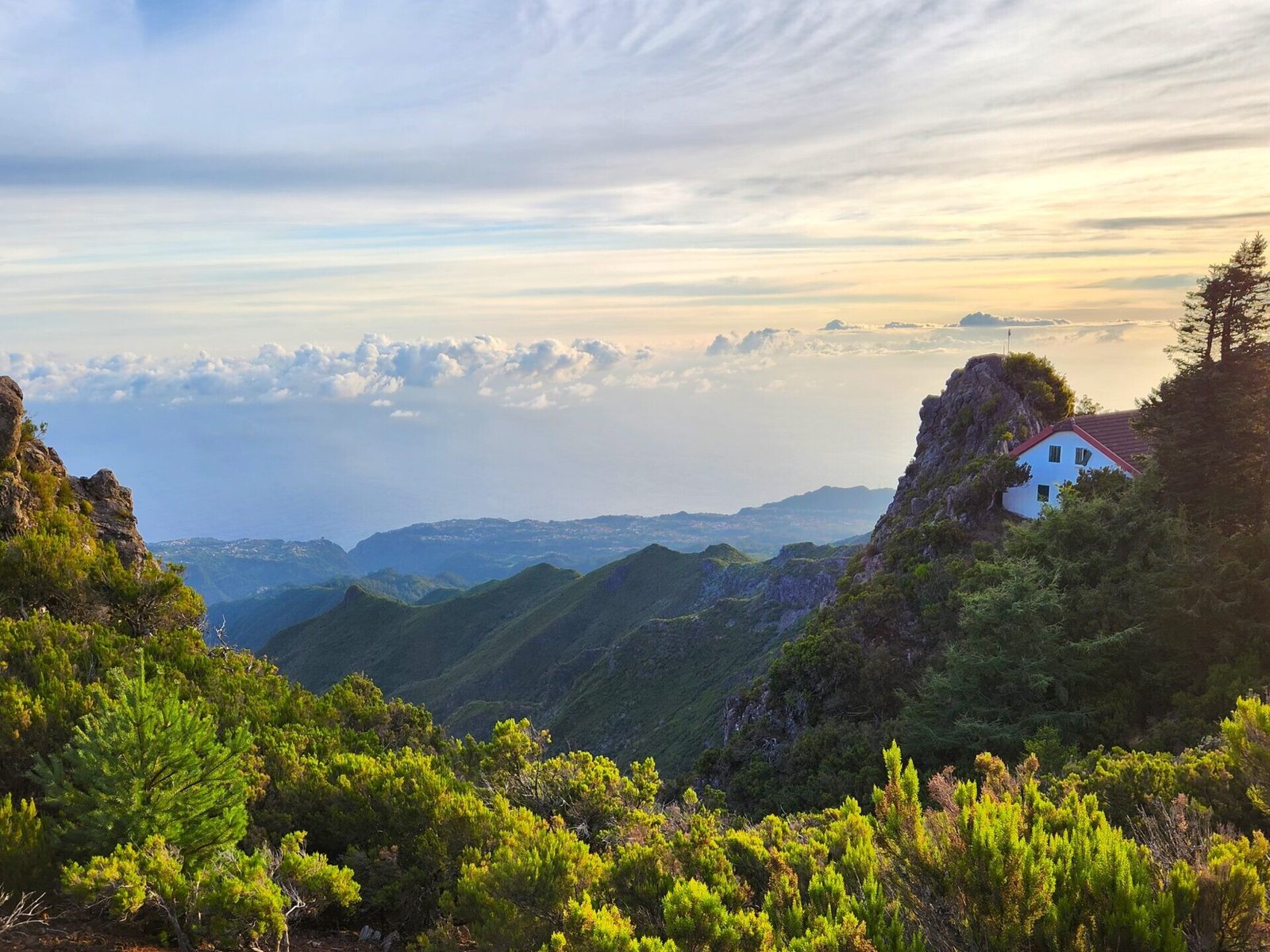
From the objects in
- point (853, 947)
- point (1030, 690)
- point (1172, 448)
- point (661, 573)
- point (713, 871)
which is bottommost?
point (661, 573)

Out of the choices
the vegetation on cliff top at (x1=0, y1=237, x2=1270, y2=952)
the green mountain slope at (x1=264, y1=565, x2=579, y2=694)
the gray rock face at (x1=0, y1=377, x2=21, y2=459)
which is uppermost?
the gray rock face at (x1=0, y1=377, x2=21, y2=459)

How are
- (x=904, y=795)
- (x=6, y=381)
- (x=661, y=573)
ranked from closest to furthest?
(x=904, y=795) → (x=6, y=381) → (x=661, y=573)

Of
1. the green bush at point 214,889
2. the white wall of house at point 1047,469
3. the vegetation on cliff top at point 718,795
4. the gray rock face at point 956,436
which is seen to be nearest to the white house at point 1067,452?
the white wall of house at point 1047,469

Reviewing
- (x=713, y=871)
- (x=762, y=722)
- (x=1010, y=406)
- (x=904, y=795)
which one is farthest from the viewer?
(x=1010, y=406)

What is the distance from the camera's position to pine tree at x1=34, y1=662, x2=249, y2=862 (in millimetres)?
10867

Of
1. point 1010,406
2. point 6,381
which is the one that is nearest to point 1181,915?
→ point 6,381

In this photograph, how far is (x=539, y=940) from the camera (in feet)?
31.1

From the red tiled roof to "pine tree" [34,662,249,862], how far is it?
41.6 metres

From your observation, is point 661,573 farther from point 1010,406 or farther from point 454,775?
point 454,775

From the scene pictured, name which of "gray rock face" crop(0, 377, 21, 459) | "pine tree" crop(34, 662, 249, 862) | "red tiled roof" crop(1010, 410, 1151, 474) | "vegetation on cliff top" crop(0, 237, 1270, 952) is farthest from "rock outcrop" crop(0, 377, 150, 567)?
"red tiled roof" crop(1010, 410, 1151, 474)

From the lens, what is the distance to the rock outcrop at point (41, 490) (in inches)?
929

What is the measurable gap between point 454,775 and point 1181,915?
1286cm

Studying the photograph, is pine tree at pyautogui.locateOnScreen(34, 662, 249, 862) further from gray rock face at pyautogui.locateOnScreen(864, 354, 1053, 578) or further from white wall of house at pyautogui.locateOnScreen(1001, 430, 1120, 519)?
gray rock face at pyautogui.locateOnScreen(864, 354, 1053, 578)

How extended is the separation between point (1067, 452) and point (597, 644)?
8550 centimetres
